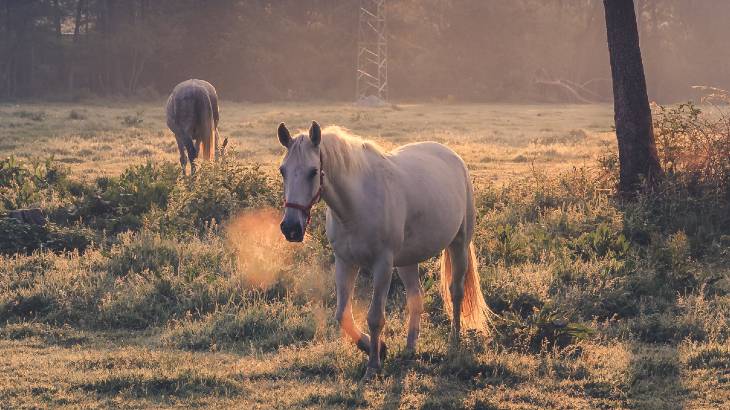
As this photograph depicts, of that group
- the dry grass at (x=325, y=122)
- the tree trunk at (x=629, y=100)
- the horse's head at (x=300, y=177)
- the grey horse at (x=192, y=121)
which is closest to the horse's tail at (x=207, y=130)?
the grey horse at (x=192, y=121)

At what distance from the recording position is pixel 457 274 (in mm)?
7535

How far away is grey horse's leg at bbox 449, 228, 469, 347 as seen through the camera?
750cm

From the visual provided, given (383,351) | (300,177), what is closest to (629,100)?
(383,351)

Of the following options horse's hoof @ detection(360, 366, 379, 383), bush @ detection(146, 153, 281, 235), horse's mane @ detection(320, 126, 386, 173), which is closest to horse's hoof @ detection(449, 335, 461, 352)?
horse's hoof @ detection(360, 366, 379, 383)

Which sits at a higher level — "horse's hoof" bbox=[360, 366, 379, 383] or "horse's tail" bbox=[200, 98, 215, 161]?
"horse's tail" bbox=[200, 98, 215, 161]

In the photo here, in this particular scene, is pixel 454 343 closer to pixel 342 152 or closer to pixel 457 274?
pixel 457 274

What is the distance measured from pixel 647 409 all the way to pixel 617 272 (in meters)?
3.37

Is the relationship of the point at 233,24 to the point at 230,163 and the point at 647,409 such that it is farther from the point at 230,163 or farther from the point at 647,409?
the point at 647,409

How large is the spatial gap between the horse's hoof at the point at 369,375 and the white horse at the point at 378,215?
12mm

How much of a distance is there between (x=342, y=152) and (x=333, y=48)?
183 feet

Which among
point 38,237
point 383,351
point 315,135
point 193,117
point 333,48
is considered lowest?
point 383,351

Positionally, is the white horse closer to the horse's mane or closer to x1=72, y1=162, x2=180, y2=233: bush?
the horse's mane

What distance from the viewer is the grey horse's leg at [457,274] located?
24.6ft

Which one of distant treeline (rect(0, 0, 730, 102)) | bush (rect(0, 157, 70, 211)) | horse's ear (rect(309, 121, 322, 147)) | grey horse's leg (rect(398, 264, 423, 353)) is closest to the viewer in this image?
horse's ear (rect(309, 121, 322, 147))
